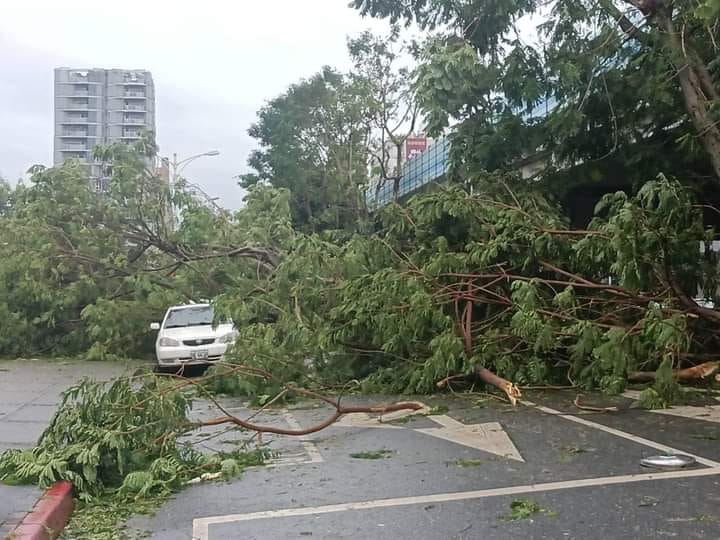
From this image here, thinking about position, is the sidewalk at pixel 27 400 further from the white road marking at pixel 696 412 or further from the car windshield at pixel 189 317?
the white road marking at pixel 696 412

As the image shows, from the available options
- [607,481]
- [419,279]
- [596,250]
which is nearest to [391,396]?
[419,279]

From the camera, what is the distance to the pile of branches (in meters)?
9.27

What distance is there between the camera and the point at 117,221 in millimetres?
17156

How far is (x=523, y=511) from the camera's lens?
16.3 feet

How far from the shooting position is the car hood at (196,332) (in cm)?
1557

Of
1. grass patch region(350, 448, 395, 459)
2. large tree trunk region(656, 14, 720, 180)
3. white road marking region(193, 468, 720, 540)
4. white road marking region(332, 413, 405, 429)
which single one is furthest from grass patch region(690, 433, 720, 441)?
large tree trunk region(656, 14, 720, 180)

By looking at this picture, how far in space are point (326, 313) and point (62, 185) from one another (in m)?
8.76

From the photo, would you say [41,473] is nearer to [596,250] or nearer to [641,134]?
[596,250]

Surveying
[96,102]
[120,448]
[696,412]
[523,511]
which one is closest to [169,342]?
[120,448]

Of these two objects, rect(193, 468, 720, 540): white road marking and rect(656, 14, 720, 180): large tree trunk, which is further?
rect(656, 14, 720, 180): large tree trunk

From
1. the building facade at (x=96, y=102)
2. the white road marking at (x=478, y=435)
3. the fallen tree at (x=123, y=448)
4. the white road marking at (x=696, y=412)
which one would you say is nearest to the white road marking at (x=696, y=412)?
the white road marking at (x=696, y=412)

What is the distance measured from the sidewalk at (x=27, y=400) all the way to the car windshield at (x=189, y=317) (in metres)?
1.41

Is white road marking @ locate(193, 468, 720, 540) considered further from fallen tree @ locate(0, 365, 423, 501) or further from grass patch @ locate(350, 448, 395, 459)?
grass patch @ locate(350, 448, 395, 459)

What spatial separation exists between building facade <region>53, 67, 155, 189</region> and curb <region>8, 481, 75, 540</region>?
58352 mm
